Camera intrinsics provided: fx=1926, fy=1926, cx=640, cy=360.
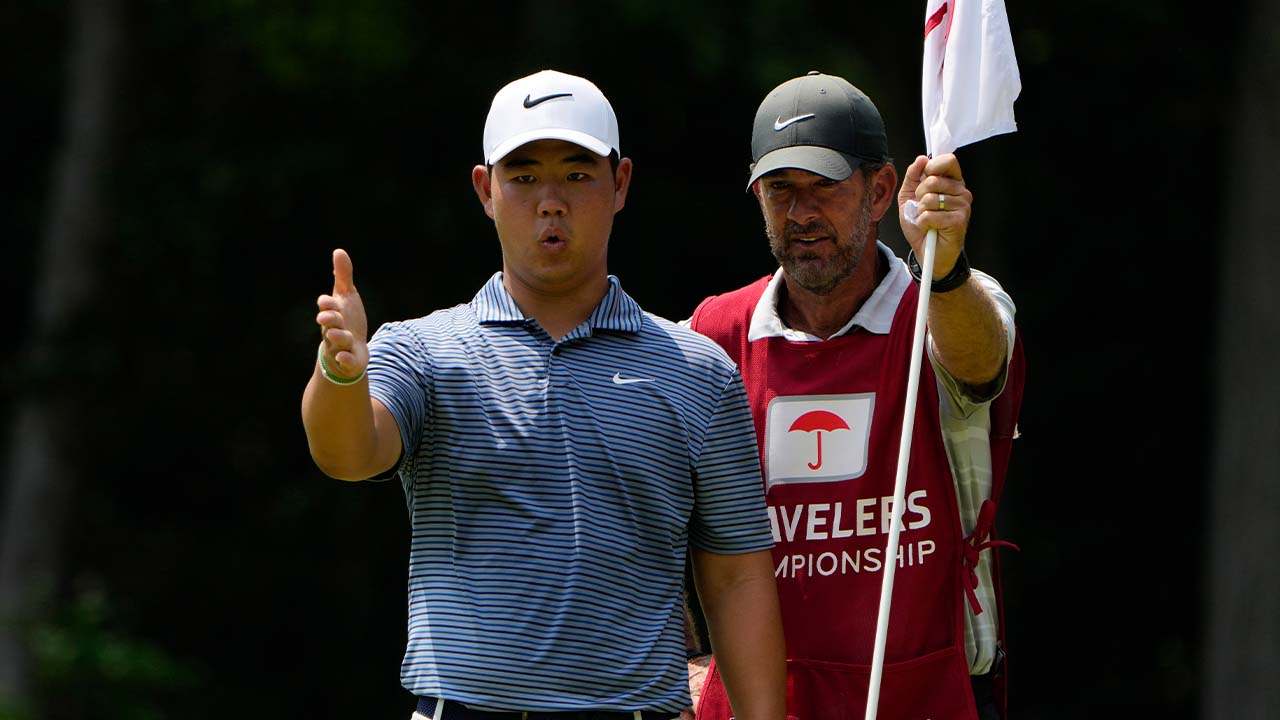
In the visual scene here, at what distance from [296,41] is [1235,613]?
622cm

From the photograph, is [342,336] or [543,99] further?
[543,99]

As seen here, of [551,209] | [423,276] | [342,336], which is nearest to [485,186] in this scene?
[551,209]

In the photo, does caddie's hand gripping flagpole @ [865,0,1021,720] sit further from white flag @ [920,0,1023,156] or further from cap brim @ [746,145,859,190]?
cap brim @ [746,145,859,190]

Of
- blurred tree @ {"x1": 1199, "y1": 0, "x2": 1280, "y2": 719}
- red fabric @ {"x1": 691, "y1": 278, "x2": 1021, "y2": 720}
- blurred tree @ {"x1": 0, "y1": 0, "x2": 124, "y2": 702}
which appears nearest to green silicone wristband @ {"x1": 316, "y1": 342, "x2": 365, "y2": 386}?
red fabric @ {"x1": 691, "y1": 278, "x2": 1021, "y2": 720}

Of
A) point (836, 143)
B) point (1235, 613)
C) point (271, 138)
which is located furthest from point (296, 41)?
point (836, 143)

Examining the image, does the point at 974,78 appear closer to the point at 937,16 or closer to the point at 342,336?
the point at 937,16

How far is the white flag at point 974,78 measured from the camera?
3.72 m

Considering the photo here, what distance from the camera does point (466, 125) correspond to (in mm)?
11430

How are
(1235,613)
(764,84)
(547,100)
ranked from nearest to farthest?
1. (547,100)
2. (1235,613)
3. (764,84)

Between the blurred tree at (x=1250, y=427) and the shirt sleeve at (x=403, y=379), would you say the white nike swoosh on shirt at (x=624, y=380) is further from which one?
the blurred tree at (x=1250, y=427)

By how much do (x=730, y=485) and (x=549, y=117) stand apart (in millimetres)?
708

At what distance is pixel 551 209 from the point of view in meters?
3.31

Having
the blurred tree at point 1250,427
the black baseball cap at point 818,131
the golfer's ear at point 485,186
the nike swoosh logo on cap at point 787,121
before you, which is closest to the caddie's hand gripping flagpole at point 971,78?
the black baseball cap at point 818,131

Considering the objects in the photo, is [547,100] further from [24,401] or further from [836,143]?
[24,401]
